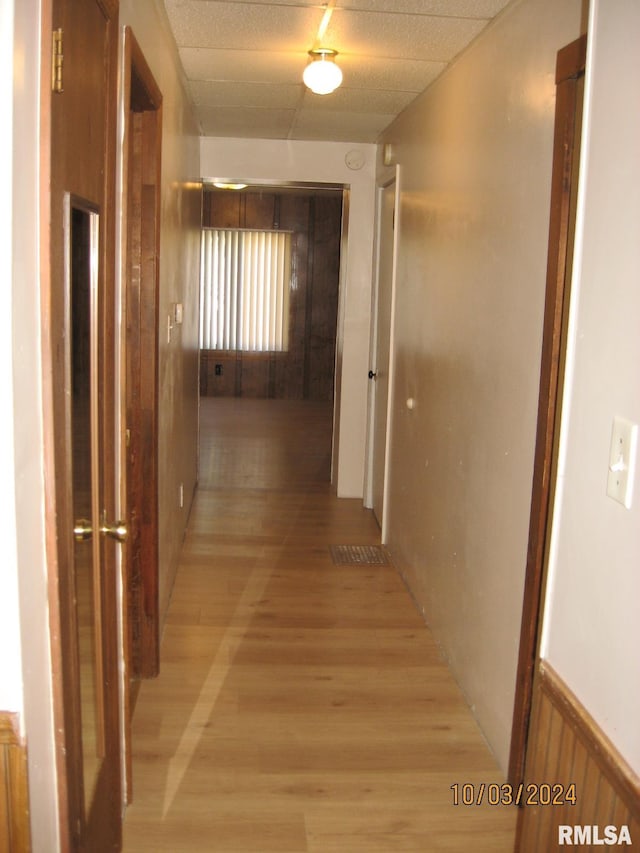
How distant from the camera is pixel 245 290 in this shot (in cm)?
1088

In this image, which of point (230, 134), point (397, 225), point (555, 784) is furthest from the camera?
point (230, 134)

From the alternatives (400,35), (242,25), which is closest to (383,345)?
(400,35)

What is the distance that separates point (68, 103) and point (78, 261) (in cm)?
30

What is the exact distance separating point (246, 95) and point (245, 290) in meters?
6.38

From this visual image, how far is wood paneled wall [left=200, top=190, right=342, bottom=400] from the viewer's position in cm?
1056

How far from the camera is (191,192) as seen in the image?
494 cm

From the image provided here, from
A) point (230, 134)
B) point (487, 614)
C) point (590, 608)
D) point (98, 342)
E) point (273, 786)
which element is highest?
point (230, 134)

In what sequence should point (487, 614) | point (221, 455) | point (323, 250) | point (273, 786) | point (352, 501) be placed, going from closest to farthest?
point (273, 786) → point (487, 614) → point (352, 501) → point (221, 455) → point (323, 250)

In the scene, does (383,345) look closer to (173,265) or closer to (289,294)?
(173,265)

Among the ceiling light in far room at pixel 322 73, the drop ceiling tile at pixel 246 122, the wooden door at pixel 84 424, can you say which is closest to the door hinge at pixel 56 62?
the wooden door at pixel 84 424

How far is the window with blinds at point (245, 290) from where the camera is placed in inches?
424

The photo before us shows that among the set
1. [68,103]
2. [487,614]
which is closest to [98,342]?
[68,103]

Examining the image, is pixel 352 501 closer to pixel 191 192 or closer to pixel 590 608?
pixel 191 192

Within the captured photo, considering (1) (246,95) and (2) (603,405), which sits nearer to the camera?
(2) (603,405)
